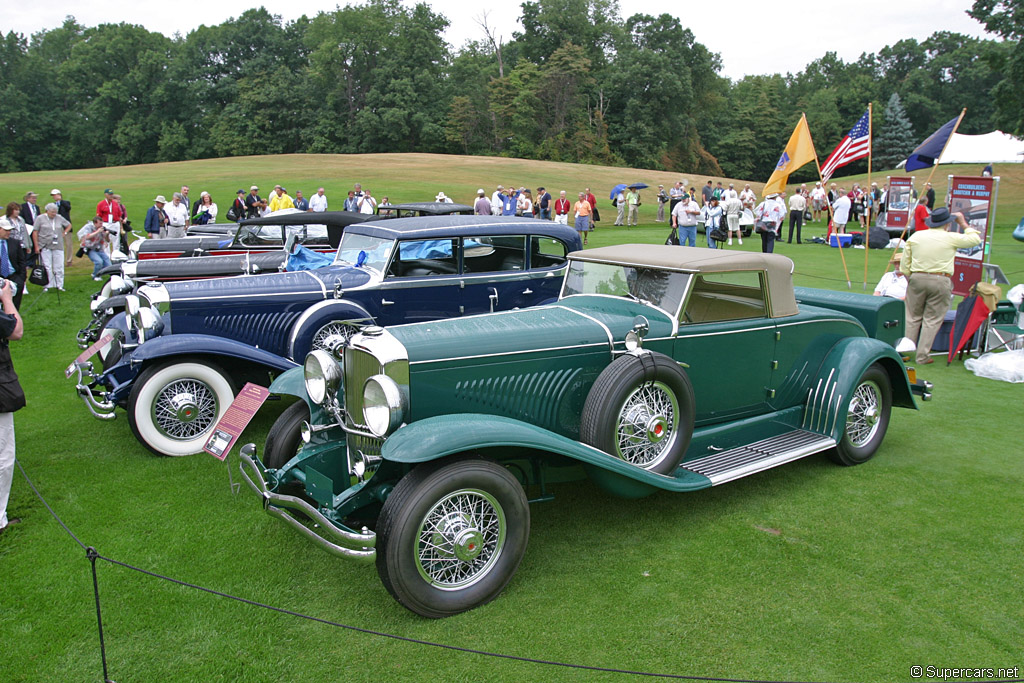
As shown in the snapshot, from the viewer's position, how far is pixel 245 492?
5137 mm

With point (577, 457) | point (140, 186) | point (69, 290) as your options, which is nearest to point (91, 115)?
point (140, 186)

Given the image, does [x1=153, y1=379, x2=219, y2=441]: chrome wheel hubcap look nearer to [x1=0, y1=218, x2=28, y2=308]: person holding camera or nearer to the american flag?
[x1=0, y1=218, x2=28, y2=308]: person holding camera

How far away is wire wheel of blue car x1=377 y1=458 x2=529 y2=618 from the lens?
11.0 ft

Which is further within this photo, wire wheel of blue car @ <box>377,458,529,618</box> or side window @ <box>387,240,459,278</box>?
side window @ <box>387,240,459,278</box>

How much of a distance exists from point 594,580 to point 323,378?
1972mm

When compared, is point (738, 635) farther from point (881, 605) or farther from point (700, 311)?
point (700, 311)

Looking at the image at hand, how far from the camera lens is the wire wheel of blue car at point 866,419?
213 inches

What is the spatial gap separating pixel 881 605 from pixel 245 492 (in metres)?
4.26

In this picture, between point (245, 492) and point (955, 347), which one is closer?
point (245, 492)

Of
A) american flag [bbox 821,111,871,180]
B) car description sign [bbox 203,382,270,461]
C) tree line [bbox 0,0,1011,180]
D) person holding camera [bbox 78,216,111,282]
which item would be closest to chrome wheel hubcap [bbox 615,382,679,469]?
car description sign [bbox 203,382,270,461]

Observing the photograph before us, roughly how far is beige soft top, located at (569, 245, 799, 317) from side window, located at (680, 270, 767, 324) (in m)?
0.07

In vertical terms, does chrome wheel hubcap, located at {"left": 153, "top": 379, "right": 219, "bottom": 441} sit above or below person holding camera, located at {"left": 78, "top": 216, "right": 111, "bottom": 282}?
below

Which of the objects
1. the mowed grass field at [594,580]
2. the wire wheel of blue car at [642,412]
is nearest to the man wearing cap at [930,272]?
the mowed grass field at [594,580]

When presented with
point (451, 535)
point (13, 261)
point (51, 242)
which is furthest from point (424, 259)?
point (51, 242)
